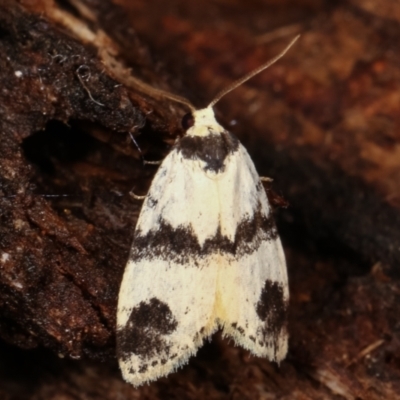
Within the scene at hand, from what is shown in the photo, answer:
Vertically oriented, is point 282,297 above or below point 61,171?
below

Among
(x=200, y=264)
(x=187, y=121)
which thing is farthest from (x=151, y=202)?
(x=187, y=121)

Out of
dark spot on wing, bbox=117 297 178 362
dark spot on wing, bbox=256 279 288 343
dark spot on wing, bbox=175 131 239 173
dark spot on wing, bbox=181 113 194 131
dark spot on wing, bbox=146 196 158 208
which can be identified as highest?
dark spot on wing, bbox=181 113 194 131

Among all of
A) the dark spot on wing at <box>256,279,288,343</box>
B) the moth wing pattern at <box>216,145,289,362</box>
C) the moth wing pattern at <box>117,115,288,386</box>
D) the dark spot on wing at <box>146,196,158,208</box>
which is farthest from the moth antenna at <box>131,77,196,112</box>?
the dark spot on wing at <box>256,279,288,343</box>

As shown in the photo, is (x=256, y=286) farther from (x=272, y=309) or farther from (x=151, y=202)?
(x=151, y=202)

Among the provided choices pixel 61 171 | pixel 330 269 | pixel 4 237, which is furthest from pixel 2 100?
pixel 330 269

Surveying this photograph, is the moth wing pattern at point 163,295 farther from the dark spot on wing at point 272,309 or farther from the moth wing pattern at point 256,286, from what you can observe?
the dark spot on wing at point 272,309

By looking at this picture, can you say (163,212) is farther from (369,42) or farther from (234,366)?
(369,42)

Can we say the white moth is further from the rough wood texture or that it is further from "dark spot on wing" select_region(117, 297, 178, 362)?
the rough wood texture
